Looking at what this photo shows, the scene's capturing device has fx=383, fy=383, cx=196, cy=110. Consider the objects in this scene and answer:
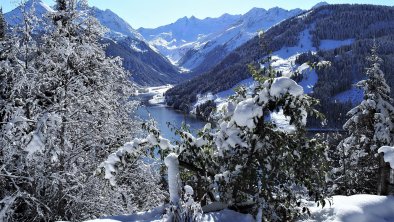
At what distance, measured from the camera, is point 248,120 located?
6.67 metres

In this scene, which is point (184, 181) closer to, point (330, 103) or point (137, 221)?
point (137, 221)

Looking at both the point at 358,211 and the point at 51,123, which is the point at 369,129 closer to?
the point at 358,211

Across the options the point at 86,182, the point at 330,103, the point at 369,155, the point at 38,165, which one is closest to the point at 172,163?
the point at 38,165

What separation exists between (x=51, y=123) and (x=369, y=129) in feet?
65.1

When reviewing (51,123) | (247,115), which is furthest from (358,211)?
(51,123)

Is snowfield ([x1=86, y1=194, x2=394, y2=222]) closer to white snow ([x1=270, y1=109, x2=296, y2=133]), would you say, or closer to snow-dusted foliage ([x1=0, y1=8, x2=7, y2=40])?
white snow ([x1=270, y1=109, x2=296, y2=133])

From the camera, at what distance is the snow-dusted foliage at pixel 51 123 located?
36.3 feet

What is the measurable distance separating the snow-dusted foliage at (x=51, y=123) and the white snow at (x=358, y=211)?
681cm

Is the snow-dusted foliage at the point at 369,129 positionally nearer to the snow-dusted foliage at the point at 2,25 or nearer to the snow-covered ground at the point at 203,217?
the snow-covered ground at the point at 203,217

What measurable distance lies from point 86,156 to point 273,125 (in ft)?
33.2

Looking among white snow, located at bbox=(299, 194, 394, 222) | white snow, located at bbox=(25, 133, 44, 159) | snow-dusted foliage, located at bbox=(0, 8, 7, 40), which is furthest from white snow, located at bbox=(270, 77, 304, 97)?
snow-dusted foliage, located at bbox=(0, 8, 7, 40)

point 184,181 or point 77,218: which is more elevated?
point 184,181

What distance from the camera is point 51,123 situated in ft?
34.7

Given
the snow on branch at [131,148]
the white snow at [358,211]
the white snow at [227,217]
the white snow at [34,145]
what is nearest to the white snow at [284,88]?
the white snow at [227,217]
